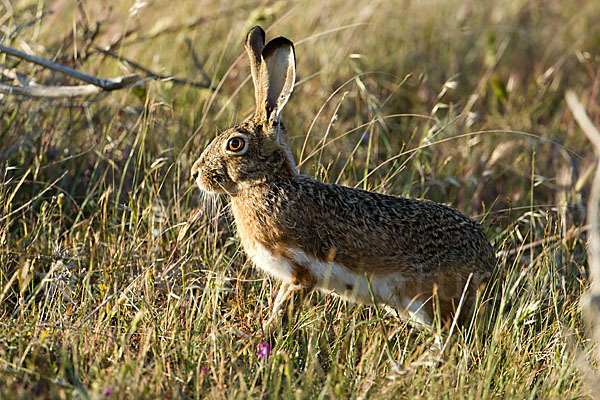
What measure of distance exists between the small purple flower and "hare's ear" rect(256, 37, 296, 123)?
120 centimetres

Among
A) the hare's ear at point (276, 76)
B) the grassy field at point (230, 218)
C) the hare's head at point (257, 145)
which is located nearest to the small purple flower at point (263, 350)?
the grassy field at point (230, 218)

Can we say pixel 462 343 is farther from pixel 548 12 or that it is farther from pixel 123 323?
pixel 548 12

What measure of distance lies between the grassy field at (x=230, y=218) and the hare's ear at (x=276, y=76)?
1.81 ft

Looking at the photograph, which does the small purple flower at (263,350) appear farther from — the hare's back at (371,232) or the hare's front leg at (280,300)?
the hare's back at (371,232)

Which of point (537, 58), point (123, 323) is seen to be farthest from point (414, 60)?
point (123, 323)

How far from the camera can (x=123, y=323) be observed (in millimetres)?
3379

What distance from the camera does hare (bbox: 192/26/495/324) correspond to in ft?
12.0

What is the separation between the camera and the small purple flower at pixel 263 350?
316cm

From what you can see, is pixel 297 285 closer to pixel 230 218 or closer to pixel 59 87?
pixel 230 218

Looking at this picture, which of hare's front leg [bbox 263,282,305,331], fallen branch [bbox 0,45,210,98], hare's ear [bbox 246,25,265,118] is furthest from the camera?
fallen branch [bbox 0,45,210,98]

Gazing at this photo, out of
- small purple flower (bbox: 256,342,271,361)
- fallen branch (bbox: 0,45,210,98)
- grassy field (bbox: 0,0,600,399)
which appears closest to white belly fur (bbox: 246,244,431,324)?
grassy field (bbox: 0,0,600,399)

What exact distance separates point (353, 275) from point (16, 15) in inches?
142

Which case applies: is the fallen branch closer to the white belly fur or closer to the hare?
the hare

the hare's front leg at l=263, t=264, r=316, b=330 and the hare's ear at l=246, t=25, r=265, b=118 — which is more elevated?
the hare's ear at l=246, t=25, r=265, b=118
